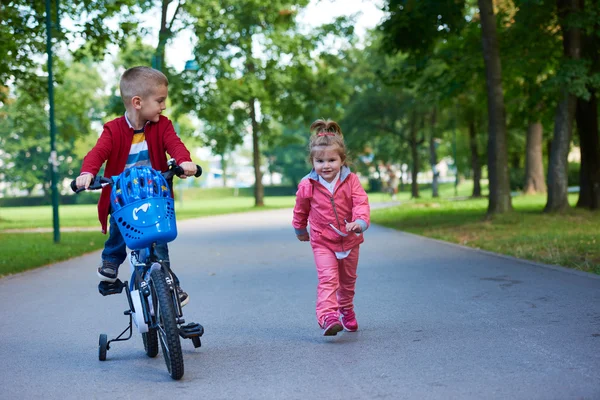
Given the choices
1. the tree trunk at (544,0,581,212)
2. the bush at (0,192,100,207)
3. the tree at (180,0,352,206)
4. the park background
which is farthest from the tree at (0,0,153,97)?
the bush at (0,192,100,207)

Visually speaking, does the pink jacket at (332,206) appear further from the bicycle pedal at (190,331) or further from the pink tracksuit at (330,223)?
the bicycle pedal at (190,331)

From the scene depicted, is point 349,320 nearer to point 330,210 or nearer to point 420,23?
point 330,210

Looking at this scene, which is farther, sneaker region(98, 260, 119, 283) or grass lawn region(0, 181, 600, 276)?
grass lawn region(0, 181, 600, 276)

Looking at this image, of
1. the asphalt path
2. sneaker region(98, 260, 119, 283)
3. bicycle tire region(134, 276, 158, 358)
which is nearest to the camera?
A: the asphalt path

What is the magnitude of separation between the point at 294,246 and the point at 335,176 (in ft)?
33.3

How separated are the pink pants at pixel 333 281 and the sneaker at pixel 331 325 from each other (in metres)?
0.05

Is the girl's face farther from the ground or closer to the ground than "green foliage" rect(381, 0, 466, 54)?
closer to the ground

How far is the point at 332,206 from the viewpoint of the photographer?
259 inches

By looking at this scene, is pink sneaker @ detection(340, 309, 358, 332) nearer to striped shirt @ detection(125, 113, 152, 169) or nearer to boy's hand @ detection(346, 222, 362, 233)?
boy's hand @ detection(346, 222, 362, 233)

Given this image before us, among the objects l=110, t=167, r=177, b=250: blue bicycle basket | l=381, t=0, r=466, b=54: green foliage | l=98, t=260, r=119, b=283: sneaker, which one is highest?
l=381, t=0, r=466, b=54: green foliage

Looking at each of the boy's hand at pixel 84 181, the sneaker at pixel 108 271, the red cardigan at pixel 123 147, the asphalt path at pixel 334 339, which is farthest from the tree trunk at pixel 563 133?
the boy's hand at pixel 84 181

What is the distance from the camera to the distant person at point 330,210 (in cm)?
652

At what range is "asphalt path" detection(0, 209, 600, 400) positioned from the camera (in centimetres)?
505

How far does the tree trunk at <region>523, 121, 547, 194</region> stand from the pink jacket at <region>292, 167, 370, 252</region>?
35.5 metres
